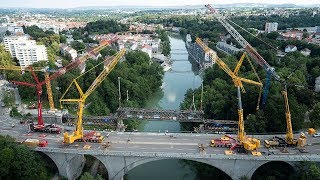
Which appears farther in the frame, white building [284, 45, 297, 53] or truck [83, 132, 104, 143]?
white building [284, 45, 297, 53]

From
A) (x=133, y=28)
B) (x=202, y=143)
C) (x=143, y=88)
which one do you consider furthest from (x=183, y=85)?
(x=133, y=28)

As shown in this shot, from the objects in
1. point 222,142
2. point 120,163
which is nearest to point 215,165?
point 222,142

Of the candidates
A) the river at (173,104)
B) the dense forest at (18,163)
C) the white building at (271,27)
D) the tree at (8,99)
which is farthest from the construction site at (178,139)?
the white building at (271,27)

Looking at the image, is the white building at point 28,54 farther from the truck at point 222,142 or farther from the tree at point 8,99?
the truck at point 222,142

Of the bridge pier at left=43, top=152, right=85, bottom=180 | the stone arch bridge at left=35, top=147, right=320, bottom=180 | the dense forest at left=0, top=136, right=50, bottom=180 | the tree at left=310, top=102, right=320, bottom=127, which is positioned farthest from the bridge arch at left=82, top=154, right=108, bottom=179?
the tree at left=310, top=102, right=320, bottom=127

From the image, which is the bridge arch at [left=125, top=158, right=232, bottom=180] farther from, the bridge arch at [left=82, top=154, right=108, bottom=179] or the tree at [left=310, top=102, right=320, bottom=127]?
the tree at [left=310, top=102, right=320, bottom=127]

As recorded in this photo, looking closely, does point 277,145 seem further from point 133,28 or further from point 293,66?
point 133,28
